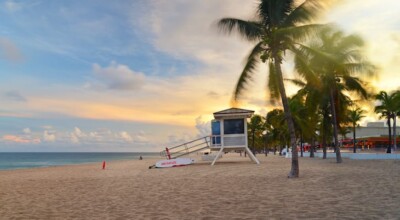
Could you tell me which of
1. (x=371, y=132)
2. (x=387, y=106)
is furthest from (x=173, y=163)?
(x=371, y=132)

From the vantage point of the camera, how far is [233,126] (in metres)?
28.6

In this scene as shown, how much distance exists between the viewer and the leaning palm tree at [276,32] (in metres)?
16.9

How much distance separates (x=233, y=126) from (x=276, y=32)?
1338cm

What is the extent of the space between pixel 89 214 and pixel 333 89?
78.5 feet

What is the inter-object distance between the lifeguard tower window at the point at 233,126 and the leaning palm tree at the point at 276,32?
10018 mm

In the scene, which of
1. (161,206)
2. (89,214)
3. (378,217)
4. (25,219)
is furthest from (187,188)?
(378,217)

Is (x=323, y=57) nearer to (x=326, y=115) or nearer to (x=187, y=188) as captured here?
(x=187, y=188)

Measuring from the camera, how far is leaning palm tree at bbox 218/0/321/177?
667 inches

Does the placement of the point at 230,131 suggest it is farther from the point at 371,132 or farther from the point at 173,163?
the point at 371,132

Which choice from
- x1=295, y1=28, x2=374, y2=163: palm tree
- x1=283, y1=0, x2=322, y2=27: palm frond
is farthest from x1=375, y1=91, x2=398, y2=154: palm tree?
x1=283, y1=0, x2=322, y2=27: palm frond

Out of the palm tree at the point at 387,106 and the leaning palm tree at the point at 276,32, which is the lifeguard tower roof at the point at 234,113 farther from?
the palm tree at the point at 387,106

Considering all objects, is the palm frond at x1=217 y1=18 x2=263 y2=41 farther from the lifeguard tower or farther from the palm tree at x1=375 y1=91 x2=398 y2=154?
the palm tree at x1=375 y1=91 x2=398 y2=154

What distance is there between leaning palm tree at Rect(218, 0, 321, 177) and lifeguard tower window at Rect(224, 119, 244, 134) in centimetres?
1002

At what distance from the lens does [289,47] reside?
57.6 ft
